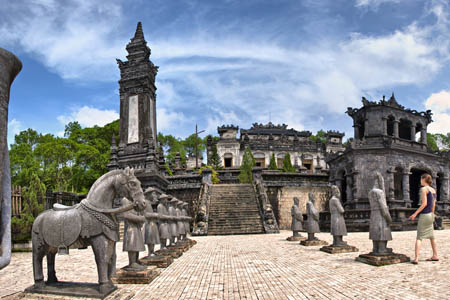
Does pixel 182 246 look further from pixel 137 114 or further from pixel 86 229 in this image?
pixel 137 114

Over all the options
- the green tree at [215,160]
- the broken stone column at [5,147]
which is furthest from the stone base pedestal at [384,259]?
the green tree at [215,160]

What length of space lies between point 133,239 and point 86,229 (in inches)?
83.8

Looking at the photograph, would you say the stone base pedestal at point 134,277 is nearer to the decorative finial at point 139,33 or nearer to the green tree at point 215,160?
the decorative finial at point 139,33

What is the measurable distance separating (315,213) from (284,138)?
140 ft

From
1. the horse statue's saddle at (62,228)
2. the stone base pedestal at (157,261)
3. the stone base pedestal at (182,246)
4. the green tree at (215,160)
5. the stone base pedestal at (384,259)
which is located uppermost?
the green tree at (215,160)

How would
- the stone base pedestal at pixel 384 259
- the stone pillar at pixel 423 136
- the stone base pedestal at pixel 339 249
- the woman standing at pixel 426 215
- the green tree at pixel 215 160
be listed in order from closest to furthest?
1. the woman standing at pixel 426 215
2. the stone base pedestal at pixel 384 259
3. the stone base pedestal at pixel 339 249
4. the stone pillar at pixel 423 136
5. the green tree at pixel 215 160

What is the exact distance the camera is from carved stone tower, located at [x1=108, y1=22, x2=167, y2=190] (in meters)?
22.8

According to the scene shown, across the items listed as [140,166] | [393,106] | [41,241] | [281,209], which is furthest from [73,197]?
[393,106]

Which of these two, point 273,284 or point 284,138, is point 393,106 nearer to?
point 273,284

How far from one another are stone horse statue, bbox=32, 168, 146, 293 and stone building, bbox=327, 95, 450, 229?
20.8m

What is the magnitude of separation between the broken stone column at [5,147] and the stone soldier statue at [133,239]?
12.3 feet

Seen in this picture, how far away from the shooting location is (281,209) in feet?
78.7

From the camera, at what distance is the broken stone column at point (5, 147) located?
2998 millimetres

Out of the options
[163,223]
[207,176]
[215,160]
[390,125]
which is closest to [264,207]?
[207,176]
